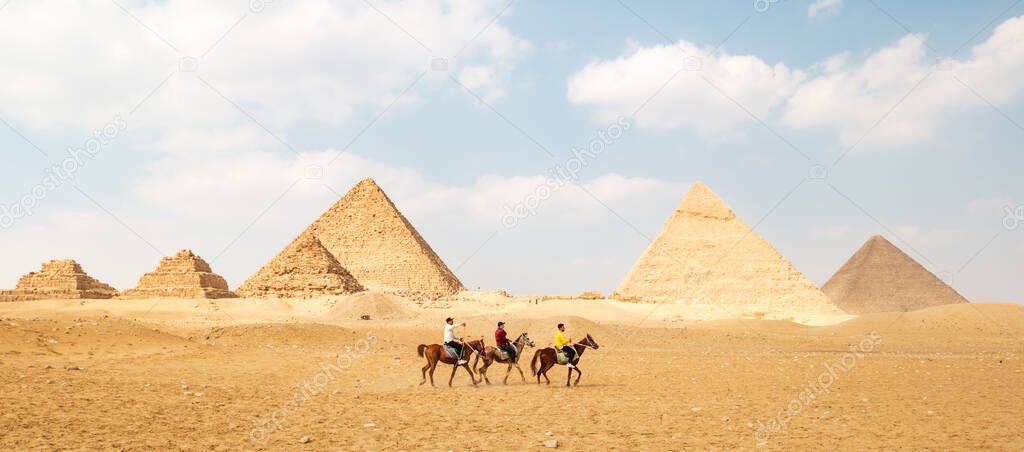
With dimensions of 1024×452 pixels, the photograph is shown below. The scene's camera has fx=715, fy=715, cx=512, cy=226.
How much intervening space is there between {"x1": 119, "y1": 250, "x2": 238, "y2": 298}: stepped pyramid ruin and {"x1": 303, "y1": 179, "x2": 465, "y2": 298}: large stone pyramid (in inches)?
574

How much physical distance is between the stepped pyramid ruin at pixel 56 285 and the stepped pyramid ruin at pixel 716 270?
42.5 metres

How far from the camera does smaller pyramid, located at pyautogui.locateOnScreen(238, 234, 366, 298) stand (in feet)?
171

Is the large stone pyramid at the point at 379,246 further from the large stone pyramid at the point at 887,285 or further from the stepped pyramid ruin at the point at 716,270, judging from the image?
the large stone pyramid at the point at 887,285

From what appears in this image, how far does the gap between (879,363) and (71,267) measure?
53.0m

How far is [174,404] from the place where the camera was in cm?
988

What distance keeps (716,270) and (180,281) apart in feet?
150

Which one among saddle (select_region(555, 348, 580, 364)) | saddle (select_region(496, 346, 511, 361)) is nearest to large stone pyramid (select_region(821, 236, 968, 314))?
saddle (select_region(555, 348, 580, 364))

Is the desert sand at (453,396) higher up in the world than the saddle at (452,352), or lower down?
lower down

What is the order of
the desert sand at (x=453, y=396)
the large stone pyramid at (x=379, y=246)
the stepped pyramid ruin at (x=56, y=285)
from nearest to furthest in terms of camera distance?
1. the desert sand at (x=453, y=396)
2. the stepped pyramid ruin at (x=56, y=285)
3. the large stone pyramid at (x=379, y=246)

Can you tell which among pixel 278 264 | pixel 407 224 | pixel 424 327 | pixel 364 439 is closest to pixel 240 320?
pixel 424 327

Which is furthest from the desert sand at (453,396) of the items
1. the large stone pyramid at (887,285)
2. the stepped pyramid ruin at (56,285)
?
the large stone pyramid at (887,285)

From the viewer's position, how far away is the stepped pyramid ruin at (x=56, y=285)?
49.8 metres

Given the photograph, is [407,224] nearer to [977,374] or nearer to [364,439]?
[977,374]

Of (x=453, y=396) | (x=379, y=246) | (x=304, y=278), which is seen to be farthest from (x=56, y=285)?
(x=453, y=396)
